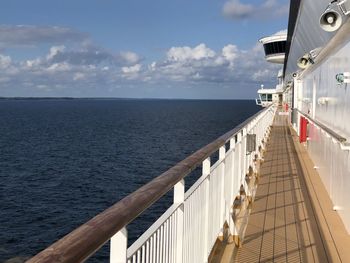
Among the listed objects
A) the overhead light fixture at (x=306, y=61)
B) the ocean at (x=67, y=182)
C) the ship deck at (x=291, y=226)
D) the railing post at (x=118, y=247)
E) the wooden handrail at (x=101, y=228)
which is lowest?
the ocean at (x=67, y=182)

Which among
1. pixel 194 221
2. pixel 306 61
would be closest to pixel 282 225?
pixel 194 221

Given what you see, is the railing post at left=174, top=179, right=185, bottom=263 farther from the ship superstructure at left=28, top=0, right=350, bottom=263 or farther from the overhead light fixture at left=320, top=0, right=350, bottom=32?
the overhead light fixture at left=320, top=0, right=350, bottom=32

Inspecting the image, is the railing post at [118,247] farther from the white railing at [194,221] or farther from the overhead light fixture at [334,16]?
the overhead light fixture at [334,16]

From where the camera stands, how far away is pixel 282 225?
4.72 m

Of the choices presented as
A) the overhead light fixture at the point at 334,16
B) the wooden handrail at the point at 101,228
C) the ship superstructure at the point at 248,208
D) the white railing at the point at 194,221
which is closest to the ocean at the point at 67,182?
the ship superstructure at the point at 248,208

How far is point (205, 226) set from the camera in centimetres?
321

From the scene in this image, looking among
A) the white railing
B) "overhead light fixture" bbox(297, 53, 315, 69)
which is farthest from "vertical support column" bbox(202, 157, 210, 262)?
"overhead light fixture" bbox(297, 53, 315, 69)

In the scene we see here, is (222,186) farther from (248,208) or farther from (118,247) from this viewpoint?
(118,247)

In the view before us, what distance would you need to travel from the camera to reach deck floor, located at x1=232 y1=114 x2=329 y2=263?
3.81 m

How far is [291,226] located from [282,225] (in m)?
0.10

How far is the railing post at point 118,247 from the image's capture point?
1.41 meters

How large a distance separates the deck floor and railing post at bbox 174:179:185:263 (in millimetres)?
1393

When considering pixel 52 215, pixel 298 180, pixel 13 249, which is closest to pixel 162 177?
pixel 298 180

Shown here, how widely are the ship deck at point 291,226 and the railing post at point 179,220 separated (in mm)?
1336
